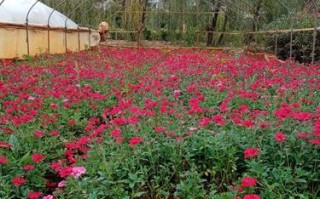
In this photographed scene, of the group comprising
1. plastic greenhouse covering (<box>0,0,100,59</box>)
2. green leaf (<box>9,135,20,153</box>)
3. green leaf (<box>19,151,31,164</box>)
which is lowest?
green leaf (<box>19,151,31,164</box>)

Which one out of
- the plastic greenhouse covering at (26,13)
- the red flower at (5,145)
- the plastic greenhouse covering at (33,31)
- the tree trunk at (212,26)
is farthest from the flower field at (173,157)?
the tree trunk at (212,26)

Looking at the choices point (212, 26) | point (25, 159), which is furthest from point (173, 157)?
point (212, 26)

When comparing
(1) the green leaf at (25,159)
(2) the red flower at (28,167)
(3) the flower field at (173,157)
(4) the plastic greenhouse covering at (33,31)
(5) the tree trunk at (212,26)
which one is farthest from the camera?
(5) the tree trunk at (212,26)

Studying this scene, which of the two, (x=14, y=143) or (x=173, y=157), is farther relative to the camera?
(x=14, y=143)

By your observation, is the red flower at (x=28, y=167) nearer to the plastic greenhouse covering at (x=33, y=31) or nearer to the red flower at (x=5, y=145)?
the red flower at (x=5, y=145)

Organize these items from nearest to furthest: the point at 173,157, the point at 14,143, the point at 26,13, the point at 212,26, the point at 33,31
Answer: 1. the point at 173,157
2. the point at 14,143
3. the point at 33,31
4. the point at 26,13
5. the point at 212,26

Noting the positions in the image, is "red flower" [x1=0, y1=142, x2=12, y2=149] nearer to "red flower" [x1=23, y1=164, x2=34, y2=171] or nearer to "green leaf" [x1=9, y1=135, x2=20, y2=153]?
"green leaf" [x1=9, y1=135, x2=20, y2=153]

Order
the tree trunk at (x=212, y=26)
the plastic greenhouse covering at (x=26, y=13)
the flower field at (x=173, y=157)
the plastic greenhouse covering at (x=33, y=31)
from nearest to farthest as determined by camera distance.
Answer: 1. the flower field at (x=173, y=157)
2. the plastic greenhouse covering at (x=33, y=31)
3. the plastic greenhouse covering at (x=26, y=13)
4. the tree trunk at (x=212, y=26)

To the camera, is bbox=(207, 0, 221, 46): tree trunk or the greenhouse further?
bbox=(207, 0, 221, 46): tree trunk

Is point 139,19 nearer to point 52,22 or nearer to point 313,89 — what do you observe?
point 52,22

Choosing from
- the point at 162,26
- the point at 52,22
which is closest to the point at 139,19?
the point at 162,26

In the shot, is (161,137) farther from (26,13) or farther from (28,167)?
(26,13)

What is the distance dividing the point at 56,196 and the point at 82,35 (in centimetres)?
1264

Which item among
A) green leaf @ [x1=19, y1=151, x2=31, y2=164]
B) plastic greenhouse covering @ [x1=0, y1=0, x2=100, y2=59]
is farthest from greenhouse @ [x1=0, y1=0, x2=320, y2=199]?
plastic greenhouse covering @ [x1=0, y1=0, x2=100, y2=59]
